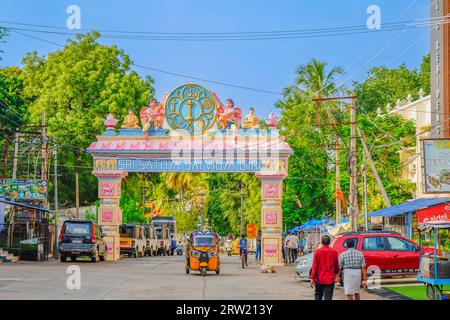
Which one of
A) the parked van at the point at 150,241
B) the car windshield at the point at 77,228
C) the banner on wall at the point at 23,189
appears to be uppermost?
the banner on wall at the point at 23,189

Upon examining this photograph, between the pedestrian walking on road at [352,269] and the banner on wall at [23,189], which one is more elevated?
the banner on wall at [23,189]

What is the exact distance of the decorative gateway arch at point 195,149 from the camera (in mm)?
41750

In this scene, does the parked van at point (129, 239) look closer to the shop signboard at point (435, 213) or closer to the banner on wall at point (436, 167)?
the shop signboard at point (435, 213)

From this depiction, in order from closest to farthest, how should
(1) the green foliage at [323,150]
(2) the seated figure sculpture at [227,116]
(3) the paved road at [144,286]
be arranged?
1. (3) the paved road at [144,286]
2. (2) the seated figure sculpture at [227,116]
3. (1) the green foliage at [323,150]

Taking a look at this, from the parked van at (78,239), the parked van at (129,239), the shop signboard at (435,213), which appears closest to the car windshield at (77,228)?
the parked van at (78,239)

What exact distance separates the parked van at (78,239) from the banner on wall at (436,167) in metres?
17.8

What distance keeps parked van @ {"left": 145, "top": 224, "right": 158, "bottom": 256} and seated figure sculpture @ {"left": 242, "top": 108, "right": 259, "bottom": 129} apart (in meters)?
21.7

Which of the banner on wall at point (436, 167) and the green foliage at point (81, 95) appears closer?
the banner on wall at point (436, 167)

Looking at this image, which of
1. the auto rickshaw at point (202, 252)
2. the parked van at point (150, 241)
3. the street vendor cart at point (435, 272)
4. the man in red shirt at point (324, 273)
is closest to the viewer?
the man in red shirt at point (324, 273)

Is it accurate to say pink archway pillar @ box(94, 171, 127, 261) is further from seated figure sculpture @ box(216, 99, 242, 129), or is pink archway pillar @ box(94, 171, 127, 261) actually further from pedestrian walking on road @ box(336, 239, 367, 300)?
pedestrian walking on road @ box(336, 239, 367, 300)

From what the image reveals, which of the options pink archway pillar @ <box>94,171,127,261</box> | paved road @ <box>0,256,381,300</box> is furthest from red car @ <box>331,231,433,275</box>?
pink archway pillar @ <box>94,171,127,261</box>

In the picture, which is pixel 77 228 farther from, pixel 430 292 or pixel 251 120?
pixel 430 292

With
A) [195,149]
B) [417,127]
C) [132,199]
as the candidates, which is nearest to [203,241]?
[195,149]
